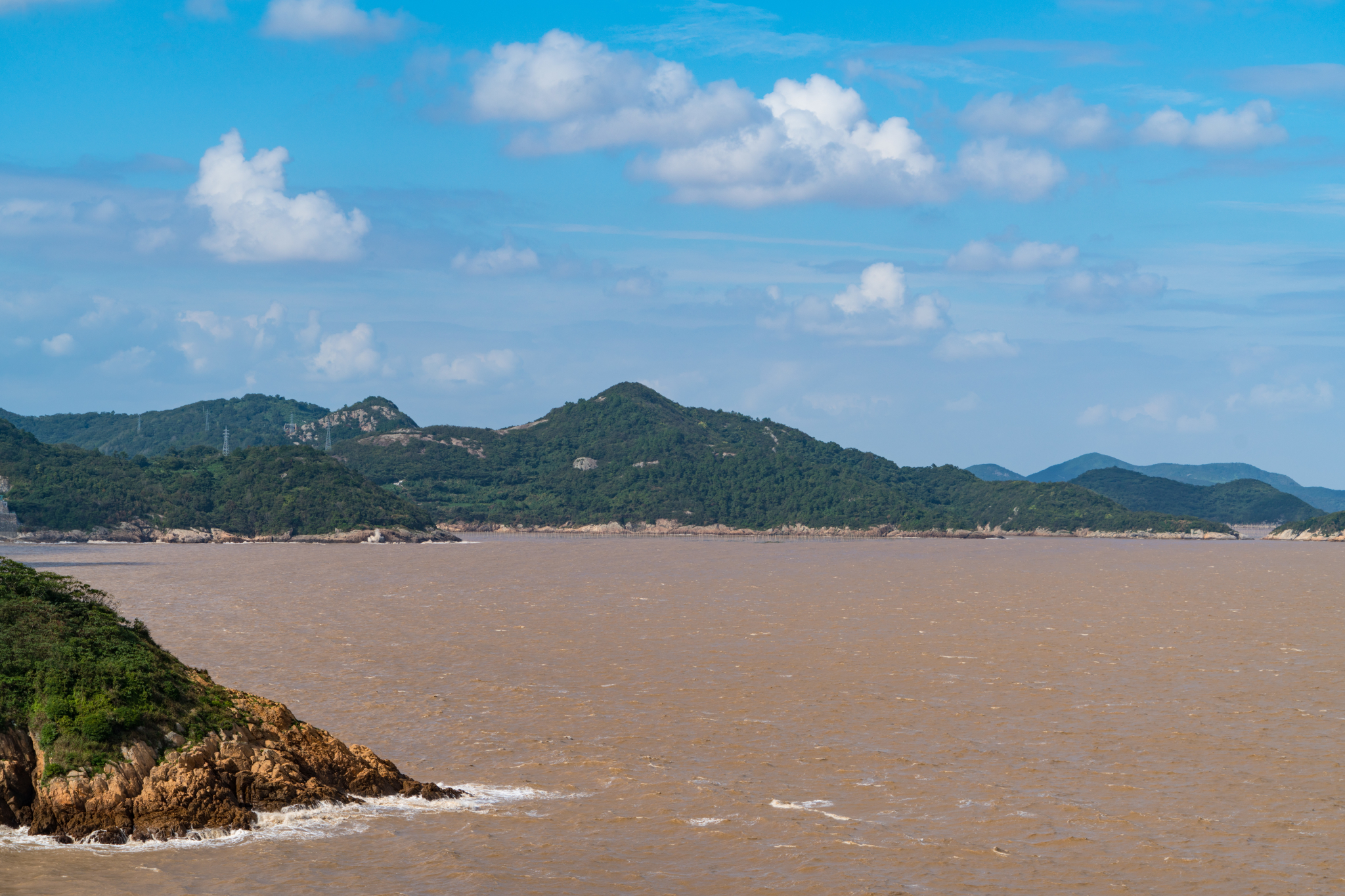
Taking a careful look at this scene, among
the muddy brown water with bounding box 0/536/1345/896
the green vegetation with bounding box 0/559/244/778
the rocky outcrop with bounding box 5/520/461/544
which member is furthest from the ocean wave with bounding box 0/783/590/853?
the rocky outcrop with bounding box 5/520/461/544

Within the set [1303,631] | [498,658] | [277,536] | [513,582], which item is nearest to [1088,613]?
[1303,631]

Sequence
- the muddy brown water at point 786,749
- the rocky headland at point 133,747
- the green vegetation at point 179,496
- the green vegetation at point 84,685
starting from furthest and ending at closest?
the green vegetation at point 179,496 < the green vegetation at point 84,685 < the rocky headland at point 133,747 < the muddy brown water at point 786,749

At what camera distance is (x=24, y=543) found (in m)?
150

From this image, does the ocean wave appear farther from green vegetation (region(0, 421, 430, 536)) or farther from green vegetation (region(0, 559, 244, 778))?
green vegetation (region(0, 421, 430, 536))

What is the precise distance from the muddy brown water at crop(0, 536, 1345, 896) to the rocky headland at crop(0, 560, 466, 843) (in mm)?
551

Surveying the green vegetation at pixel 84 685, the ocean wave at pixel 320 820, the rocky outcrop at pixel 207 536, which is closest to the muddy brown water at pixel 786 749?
the ocean wave at pixel 320 820

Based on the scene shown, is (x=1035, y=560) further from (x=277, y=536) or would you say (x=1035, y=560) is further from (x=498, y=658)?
(x=277, y=536)

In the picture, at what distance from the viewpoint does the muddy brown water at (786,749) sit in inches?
532

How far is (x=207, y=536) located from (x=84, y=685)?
173975mm

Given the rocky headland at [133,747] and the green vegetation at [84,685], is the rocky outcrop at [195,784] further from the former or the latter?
the green vegetation at [84,685]

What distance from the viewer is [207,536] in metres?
178

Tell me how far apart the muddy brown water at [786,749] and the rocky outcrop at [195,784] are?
18.3 inches

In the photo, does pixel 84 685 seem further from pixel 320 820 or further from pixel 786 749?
pixel 786 749

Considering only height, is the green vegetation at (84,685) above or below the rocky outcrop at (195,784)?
above
